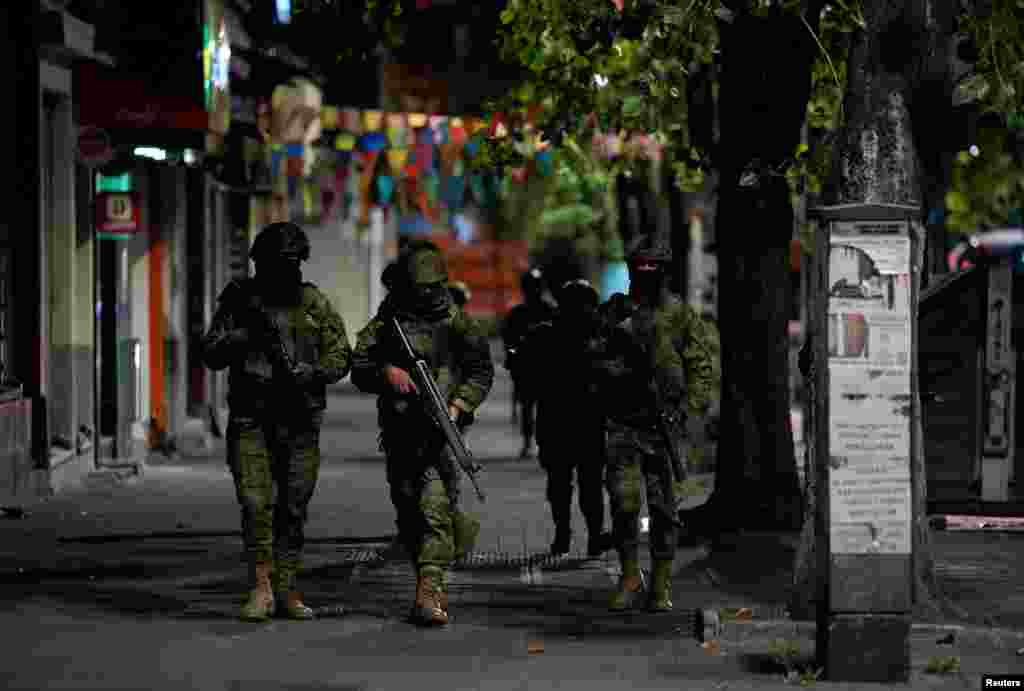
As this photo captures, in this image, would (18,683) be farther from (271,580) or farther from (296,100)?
(296,100)

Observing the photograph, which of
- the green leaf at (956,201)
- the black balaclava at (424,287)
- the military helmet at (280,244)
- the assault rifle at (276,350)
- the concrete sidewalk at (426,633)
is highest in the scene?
the green leaf at (956,201)

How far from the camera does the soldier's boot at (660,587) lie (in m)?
13.4

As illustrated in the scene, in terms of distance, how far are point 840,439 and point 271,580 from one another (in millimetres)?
3511

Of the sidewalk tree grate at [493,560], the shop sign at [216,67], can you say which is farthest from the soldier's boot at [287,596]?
the shop sign at [216,67]

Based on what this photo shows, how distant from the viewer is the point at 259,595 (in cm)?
1277

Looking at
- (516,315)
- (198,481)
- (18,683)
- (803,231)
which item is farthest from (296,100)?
(18,683)

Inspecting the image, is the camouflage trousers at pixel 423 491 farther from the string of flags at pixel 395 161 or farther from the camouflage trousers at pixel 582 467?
the string of flags at pixel 395 161

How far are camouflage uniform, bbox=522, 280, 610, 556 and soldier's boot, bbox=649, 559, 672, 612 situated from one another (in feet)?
7.16

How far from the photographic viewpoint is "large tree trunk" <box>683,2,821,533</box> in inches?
690

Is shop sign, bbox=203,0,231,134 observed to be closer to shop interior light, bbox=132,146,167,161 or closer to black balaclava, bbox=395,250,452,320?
shop interior light, bbox=132,146,167,161

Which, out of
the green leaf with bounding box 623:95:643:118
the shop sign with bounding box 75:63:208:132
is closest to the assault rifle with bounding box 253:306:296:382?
the green leaf with bounding box 623:95:643:118

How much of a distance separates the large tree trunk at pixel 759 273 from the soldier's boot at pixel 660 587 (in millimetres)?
4031

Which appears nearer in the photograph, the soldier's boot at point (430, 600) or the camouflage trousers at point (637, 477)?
the soldier's boot at point (430, 600)

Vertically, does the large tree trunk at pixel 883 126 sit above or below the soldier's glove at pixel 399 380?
above
